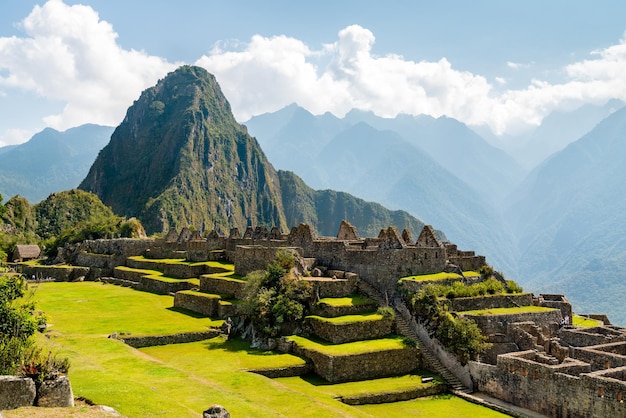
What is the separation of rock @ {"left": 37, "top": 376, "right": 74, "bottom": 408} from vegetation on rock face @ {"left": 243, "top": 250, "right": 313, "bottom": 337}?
13880 mm

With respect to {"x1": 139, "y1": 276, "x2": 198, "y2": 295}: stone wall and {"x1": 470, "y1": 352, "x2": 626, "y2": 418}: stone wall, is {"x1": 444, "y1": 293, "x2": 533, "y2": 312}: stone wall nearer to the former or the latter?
{"x1": 470, "y1": 352, "x2": 626, "y2": 418}: stone wall

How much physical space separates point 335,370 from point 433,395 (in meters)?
4.60

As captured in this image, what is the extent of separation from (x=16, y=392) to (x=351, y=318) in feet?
54.4

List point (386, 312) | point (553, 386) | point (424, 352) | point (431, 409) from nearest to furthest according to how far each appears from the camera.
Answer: point (553, 386) < point (431, 409) < point (424, 352) < point (386, 312)

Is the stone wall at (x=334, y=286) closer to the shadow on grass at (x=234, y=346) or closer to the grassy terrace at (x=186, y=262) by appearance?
the shadow on grass at (x=234, y=346)

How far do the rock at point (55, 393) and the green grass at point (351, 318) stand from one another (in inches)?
557

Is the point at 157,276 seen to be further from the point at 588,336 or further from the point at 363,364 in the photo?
the point at 588,336

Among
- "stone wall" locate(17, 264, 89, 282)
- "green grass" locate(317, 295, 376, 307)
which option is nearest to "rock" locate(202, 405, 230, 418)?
"green grass" locate(317, 295, 376, 307)

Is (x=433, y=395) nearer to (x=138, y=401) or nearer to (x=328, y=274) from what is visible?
(x=328, y=274)

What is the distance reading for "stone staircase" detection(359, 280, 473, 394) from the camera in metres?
24.5

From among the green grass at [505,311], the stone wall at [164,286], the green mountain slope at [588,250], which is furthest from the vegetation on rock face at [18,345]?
the green mountain slope at [588,250]

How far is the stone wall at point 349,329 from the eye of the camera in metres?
25.2

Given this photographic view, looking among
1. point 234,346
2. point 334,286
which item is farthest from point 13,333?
point 334,286

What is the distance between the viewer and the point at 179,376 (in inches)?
786
